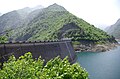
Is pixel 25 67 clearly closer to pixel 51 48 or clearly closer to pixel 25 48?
pixel 25 48

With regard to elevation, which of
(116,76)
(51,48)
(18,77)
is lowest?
(116,76)

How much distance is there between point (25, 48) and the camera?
64.2 metres

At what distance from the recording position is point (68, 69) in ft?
106

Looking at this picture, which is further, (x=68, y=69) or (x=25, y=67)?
(x=68, y=69)

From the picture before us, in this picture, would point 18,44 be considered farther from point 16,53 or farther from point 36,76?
point 36,76

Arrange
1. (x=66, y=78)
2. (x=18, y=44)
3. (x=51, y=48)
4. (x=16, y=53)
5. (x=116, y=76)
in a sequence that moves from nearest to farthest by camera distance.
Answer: (x=66, y=78)
(x=16, y=53)
(x=18, y=44)
(x=51, y=48)
(x=116, y=76)

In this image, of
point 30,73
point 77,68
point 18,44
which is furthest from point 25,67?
point 18,44

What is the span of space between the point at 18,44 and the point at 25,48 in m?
2.54

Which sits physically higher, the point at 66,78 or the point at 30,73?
the point at 30,73

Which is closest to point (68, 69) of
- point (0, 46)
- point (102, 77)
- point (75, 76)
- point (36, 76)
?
point (75, 76)

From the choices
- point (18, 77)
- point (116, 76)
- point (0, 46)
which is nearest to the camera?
Result: point (18, 77)

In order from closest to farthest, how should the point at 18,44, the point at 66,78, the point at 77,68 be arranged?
the point at 66,78
the point at 77,68
the point at 18,44

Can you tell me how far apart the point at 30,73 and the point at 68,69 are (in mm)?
6649

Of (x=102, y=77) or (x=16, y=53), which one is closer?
(x=16, y=53)
